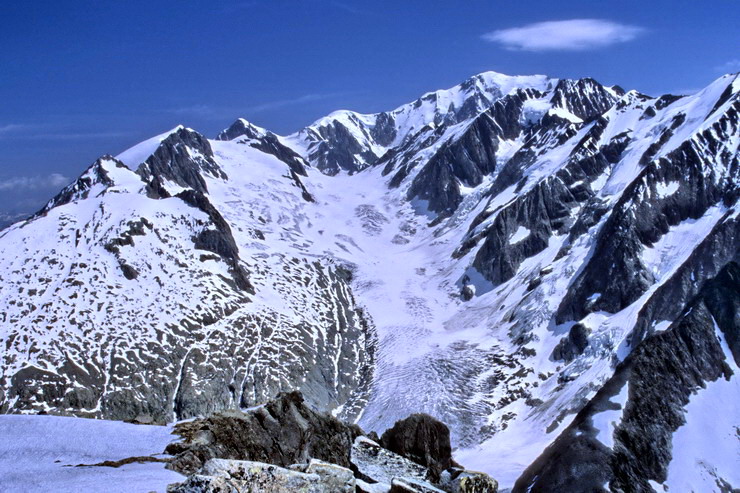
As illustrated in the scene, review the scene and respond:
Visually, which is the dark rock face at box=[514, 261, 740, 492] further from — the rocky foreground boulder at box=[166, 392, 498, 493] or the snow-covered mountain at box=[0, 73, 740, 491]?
the rocky foreground boulder at box=[166, 392, 498, 493]

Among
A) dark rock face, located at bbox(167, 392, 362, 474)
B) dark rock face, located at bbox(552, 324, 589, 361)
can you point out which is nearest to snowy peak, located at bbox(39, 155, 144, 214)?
dark rock face, located at bbox(552, 324, 589, 361)

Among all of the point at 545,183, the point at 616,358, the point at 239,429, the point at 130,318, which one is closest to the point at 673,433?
the point at 616,358

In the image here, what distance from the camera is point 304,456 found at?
27109 millimetres

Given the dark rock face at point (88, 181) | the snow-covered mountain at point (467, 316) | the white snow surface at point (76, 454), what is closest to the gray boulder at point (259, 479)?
the white snow surface at point (76, 454)

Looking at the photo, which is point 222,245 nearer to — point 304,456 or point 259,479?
point 304,456

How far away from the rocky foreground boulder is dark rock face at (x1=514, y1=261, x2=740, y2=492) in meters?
24.7

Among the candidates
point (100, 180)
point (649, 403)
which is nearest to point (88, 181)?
point (100, 180)

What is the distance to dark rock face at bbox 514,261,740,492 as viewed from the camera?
5178 centimetres

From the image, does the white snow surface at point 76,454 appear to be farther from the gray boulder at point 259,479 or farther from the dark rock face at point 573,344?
the dark rock face at point 573,344

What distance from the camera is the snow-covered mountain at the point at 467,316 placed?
69688mm

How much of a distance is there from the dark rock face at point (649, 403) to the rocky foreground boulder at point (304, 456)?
24700 millimetres

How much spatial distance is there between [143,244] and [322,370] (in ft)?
156

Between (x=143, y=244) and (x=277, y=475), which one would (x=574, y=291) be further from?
(x=277, y=475)

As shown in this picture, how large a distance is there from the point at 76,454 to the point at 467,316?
125886 mm
